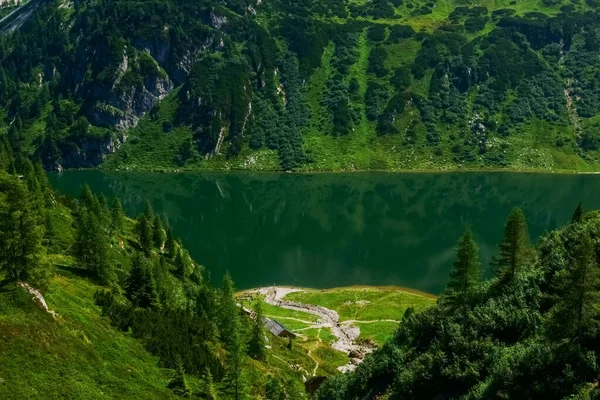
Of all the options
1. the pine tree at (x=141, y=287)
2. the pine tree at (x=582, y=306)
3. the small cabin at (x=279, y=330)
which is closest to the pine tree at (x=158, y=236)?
the small cabin at (x=279, y=330)

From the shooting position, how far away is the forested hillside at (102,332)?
35.0 meters

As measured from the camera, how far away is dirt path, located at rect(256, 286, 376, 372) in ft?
319

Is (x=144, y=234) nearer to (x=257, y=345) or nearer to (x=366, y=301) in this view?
(x=257, y=345)

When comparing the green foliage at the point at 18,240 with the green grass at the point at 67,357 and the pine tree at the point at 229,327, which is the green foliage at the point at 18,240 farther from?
the pine tree at the point at 229,327

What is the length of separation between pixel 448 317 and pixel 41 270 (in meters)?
31.6

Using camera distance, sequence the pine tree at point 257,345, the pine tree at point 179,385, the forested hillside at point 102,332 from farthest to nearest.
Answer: the pine tree at point 257,345 → the pine tree at point 179,385 → the forested hillside at point 102,332

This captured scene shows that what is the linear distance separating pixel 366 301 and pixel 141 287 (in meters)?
69.0

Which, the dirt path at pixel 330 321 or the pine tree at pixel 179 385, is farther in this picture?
the dirt path at pixel 330 321

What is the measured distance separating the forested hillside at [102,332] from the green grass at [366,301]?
3389 centimetres

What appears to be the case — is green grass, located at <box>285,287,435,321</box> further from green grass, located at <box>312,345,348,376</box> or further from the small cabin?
green grass, located at <box>312,345,348,376</box>

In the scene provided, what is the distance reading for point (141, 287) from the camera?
65.7 meters

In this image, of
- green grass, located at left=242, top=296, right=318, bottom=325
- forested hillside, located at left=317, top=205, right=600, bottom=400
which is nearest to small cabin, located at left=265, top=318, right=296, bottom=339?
green grass, located at left=242, top=296, right=318, bottom=325

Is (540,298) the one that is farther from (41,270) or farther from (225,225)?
(225,225)

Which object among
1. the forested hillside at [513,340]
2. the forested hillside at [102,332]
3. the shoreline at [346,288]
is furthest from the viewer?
the shoreline at [346,288]
